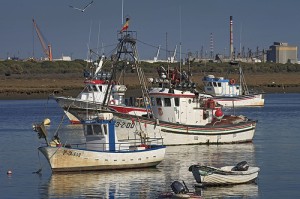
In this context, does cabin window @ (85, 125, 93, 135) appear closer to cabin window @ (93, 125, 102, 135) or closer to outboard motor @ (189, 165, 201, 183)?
cabin window @ (93, 125, 102, 135)

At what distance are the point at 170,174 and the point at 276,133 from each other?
920 inches

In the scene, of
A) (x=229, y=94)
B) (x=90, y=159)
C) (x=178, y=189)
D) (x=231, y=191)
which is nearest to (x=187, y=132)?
(x=90, y=159)

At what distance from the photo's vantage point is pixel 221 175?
38.7 metres

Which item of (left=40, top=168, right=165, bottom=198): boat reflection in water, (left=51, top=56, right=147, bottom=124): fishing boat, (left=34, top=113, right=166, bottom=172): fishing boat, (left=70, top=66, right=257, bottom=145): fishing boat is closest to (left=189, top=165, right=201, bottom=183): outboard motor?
(left=40, top=168, right=165, bottom=198): boat reflection in water

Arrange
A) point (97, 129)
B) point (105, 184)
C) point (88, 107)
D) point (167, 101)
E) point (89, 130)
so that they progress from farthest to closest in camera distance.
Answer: point (88, 107) < point (167, 101) < point (89, 130) < point (97, 129) < point (105, 184)

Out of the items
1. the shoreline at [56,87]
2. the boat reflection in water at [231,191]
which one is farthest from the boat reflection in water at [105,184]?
the shoreline at [56,87]

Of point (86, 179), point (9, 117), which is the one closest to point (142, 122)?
point (86, 179)

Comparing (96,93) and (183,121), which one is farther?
(96,93)

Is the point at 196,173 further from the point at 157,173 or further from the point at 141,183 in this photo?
the point at 157,173

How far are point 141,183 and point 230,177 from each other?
3.96 metres

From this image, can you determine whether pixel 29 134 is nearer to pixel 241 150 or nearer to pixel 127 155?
pixel 241 150

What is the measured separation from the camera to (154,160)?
44.2 metres

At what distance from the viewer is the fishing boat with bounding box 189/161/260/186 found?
126ft

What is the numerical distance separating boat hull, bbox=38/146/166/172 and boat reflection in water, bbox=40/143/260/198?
292 mm
